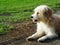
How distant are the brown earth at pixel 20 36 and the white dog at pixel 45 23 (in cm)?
21

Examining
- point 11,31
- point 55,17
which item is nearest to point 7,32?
point 11,31

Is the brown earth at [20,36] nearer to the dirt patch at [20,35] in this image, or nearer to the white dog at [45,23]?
the dirt patch at [20,35]

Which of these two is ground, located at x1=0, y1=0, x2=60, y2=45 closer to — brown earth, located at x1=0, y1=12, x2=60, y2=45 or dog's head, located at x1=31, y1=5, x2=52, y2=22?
brown earth, located at x1=0, y1=12, x2=60, y2=45

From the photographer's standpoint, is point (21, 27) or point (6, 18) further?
point (6, 18)

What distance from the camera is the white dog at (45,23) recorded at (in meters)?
8.38

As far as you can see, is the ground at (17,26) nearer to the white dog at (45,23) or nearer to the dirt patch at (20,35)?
the dirt patch at (20,35)

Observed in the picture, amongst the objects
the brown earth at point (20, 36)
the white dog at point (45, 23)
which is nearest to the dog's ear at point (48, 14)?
the white dog at point (45, 23)

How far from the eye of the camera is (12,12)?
12961 millimetres

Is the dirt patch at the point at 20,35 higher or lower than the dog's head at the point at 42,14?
lower

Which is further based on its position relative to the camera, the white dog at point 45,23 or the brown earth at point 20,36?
the white dog at point 45,23

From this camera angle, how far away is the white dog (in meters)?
8.38

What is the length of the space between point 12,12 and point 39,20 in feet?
15.2

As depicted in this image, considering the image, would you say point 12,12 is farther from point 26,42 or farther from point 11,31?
point 26,42

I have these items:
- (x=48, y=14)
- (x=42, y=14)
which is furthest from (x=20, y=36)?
(x=48, y=14)
